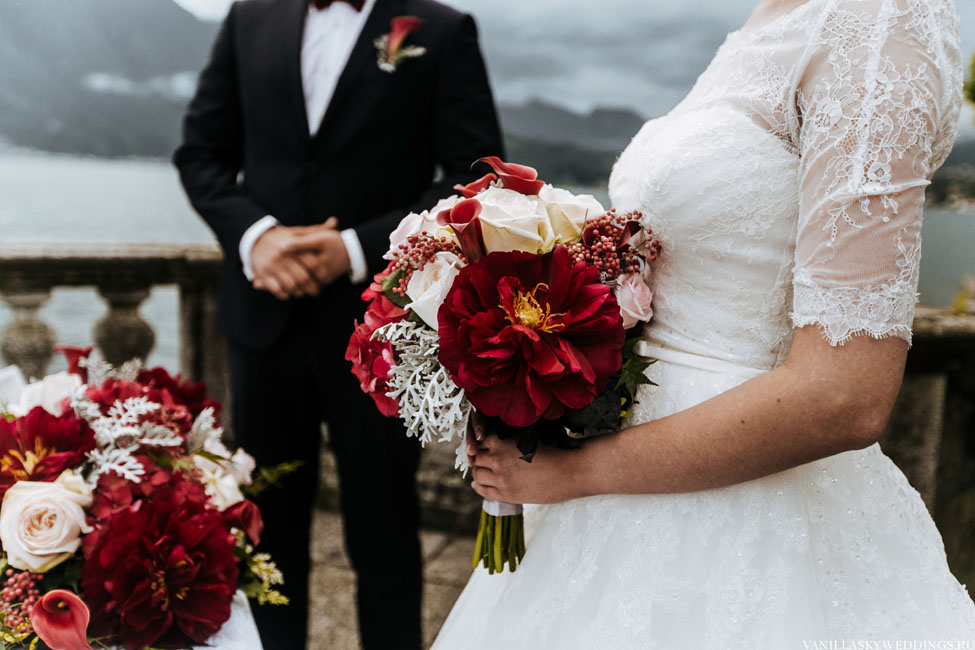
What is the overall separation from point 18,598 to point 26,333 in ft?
5.49

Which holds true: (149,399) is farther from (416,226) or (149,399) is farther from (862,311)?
(862,311)

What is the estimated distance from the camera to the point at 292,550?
2025mm

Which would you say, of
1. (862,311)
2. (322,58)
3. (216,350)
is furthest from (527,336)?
(216,350)

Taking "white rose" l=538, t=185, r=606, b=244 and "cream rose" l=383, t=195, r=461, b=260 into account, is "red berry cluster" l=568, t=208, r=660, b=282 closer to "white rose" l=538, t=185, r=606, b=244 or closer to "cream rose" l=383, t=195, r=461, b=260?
"white rose" l=538, t=185, r=606, b=244

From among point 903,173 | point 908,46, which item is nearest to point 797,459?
point 903,173

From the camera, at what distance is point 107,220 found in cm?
372

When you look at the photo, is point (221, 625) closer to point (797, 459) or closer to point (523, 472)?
point (523, 472)

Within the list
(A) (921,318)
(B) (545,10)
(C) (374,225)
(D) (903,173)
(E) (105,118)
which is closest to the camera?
(D) (903,173)

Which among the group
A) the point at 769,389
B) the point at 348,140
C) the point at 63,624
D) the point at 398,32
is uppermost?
the point at 398,32

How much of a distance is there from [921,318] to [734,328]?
150cm

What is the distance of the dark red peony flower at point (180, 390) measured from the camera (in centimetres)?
133

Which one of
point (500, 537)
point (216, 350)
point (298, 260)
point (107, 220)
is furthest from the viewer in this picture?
point (107, 220)

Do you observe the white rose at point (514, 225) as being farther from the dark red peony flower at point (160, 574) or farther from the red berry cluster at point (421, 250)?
the dark red peony flower at point (160, 574)

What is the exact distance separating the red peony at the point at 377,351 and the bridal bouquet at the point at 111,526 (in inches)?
13.1
